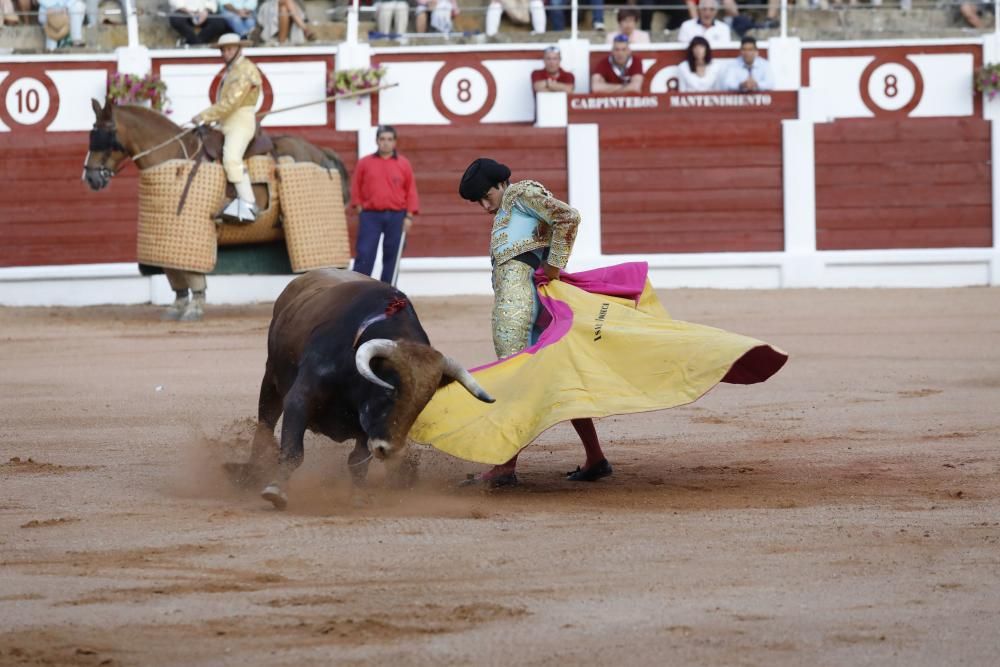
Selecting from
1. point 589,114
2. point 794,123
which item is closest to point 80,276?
point 589,114

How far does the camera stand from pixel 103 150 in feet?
33.3

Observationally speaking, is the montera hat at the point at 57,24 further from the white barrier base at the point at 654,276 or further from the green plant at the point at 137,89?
the white barrier base at the point at 654,276

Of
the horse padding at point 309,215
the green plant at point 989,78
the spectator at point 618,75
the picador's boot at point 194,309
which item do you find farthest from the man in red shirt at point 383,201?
the green plant at point 989,78

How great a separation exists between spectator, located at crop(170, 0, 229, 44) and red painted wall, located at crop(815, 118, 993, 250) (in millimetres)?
4674

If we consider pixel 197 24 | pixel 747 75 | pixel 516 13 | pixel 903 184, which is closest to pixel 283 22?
pixel 197 24

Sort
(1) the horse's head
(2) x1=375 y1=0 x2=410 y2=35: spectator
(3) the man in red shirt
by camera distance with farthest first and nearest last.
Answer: (2) x1=375 y1=0 x2=410 y2=35: spectator
(3) the man in red shirt
(1) the horse's head

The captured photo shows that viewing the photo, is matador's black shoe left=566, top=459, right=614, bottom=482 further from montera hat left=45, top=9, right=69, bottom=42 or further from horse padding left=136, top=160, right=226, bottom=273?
montera hat left=45, top=9, right=69, bottom=42

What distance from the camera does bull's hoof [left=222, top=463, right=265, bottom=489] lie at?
4.93m

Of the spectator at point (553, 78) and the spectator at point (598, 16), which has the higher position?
the spectator at point (598, 16)

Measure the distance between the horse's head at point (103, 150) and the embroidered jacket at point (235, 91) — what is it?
24.8 inches

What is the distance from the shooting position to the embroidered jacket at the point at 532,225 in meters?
4.90

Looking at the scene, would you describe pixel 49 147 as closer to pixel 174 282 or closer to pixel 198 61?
pixel 198 61

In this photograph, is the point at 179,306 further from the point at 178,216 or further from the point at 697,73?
the point at 697,73

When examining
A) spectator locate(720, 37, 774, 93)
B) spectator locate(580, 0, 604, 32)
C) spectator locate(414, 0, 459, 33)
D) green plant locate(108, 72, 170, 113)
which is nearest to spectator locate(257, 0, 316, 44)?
spectator locate(414, 0, 459, 33)
